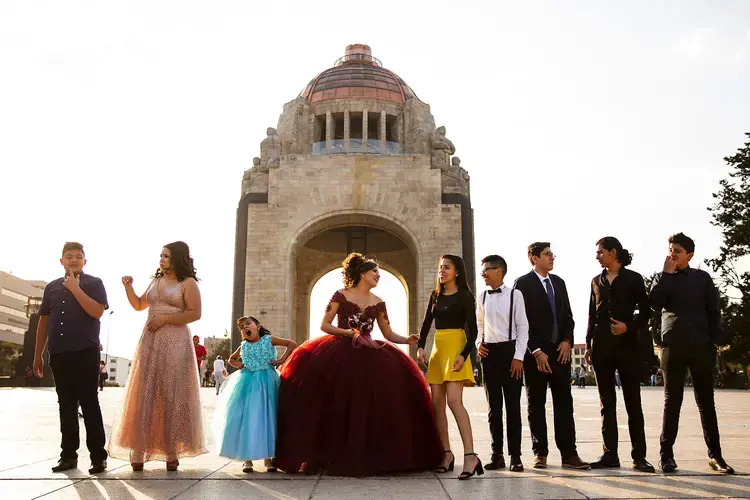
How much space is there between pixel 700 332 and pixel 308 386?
335 centimetres

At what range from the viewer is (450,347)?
566 cm

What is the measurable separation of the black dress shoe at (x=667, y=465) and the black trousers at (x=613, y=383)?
0.29 m

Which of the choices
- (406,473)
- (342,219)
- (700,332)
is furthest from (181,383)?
(342,219)

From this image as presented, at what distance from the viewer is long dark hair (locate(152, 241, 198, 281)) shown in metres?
5.86

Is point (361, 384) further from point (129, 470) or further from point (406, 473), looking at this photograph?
point (129, 470)

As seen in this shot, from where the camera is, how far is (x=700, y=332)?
228 inches

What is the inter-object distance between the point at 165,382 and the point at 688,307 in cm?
447

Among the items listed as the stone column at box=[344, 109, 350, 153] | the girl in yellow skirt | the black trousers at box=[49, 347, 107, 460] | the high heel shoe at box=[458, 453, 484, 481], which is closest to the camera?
the high heel shoe at box=[458, 453, 484, 481]

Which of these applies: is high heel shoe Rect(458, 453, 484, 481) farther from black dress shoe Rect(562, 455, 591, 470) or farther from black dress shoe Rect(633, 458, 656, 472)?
black dress shoe Rect(633, 458, 656, 472)

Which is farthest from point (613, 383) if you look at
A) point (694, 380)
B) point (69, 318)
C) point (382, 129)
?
point (382, 129)

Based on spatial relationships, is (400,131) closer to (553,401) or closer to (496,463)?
(553,401)

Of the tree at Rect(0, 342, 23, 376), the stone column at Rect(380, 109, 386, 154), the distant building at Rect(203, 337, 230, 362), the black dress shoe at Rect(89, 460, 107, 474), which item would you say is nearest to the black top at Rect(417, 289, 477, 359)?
the black dress shoe at Rect(89, 460, 107, 474)

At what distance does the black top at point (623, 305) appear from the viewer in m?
6.01

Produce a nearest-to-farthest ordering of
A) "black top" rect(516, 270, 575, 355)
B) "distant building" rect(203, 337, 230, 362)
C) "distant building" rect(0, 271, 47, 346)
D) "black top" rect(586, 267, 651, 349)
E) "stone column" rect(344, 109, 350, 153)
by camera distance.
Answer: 1. "black top" rect(586, 267, 651, 349)
2. "black top" rect(516, 270, 575, 355)
3. "stone column" rect(344, 109, 350, 153)
4. "distant building" rect(203, 337, 230, 362)
5. "distant building" rect(0, 271, 47, 346)
